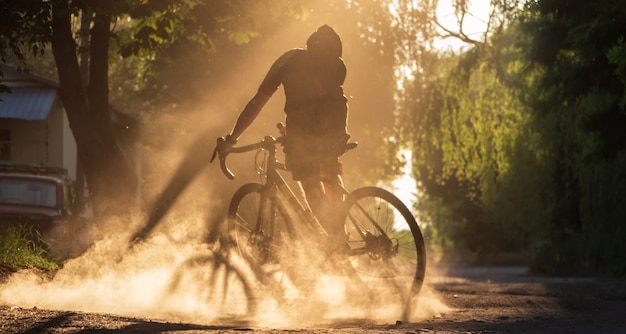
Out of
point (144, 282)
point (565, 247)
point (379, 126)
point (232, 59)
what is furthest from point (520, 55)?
point (144, 282)

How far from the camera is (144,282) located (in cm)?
1001

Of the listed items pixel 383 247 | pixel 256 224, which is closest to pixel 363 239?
pixel 383 247

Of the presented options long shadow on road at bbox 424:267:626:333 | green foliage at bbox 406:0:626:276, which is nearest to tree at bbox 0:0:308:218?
green foliage at bbox 406:0:626:276

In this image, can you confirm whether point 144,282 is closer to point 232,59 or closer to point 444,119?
point 232,59

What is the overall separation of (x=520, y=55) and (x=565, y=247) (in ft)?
17.1

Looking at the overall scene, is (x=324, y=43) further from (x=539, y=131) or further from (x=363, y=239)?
(x=539, y=131)

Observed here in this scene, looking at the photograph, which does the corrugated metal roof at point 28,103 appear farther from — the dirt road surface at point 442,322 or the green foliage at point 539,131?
the dirt road surface at point 442,322

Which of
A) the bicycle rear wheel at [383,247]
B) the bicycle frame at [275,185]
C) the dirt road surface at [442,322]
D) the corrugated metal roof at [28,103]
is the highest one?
the corrugated metal roof at [28,103]

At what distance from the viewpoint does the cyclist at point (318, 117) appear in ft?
27.2

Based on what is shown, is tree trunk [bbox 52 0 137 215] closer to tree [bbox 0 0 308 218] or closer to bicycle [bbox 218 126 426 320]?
tree [bbox 0 0 308 218]

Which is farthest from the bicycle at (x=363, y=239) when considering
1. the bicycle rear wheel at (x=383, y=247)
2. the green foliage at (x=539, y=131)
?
the green foliage at (x=539, y=131)

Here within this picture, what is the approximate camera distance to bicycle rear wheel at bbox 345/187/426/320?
8172 millimetres

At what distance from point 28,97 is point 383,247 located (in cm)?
2730

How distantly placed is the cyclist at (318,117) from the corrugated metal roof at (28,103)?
2496 centimetres
